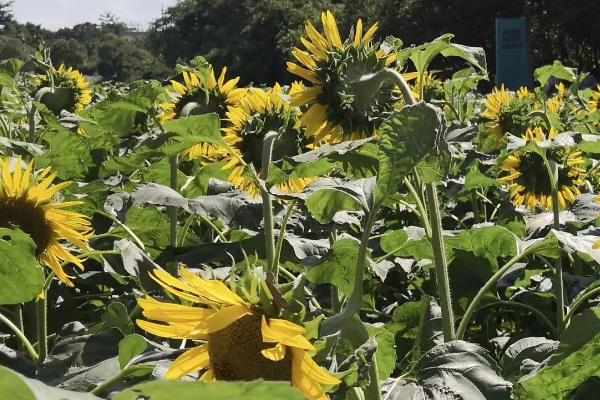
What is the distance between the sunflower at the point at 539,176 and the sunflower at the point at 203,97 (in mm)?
596

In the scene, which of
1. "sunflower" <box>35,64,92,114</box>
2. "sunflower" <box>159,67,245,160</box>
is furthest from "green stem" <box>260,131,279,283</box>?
"sunflower" <box>35,64,92,114</box>

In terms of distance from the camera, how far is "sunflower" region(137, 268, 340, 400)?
0.66 metres

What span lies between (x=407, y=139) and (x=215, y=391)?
0.50m

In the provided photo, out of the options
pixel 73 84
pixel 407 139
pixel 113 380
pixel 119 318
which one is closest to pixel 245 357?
pixel 113 380

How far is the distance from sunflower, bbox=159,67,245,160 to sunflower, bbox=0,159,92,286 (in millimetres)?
572

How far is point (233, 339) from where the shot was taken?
69cm

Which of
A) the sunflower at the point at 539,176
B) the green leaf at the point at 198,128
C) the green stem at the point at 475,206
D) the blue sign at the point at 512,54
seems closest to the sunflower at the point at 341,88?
the green leaf at the point at 198,128

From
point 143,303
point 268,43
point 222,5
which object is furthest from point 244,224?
point 222,5

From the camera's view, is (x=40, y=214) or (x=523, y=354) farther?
(x=40, y=214)

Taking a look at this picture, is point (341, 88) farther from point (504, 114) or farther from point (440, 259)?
point (504, 114)

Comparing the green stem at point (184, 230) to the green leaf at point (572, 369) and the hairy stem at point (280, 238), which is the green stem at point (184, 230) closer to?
the hairy stem at point (280, 238)

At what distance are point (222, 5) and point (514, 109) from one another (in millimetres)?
47791

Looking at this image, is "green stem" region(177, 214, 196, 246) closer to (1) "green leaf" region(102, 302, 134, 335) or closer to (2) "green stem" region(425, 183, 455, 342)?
(1) "green leaf" region(102, 302, 134, 335)

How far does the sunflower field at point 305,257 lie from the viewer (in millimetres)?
694
